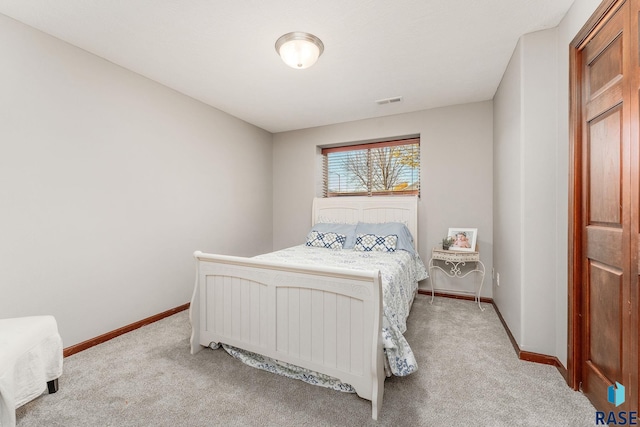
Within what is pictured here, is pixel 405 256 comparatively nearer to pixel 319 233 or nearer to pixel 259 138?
pixel 319 233

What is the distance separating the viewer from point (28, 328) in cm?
155

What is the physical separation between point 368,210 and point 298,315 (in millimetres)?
2278

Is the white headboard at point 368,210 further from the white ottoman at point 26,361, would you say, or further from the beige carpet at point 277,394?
the white ottoman at point 26,361

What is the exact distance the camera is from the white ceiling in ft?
5.73

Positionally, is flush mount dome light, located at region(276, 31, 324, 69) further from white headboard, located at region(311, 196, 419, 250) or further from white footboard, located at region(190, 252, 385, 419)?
white headboard, located at region(311, 196, 419, 250)

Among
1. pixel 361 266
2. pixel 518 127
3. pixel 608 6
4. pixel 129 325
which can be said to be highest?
pixel 608 6

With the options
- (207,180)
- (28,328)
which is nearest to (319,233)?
(207,180)

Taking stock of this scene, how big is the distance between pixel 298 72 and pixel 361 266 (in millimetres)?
1885

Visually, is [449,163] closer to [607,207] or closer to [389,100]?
[389,100]

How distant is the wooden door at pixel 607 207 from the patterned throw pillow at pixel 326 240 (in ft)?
7.09

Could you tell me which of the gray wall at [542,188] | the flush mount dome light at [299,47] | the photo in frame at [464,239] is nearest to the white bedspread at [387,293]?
the photo in frame at [464,239]

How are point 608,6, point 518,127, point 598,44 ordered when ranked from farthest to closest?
point 518,127 < point 598,44 < point 608,6

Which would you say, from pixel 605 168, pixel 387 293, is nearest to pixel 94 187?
pixel 387 293

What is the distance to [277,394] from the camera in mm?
1652
